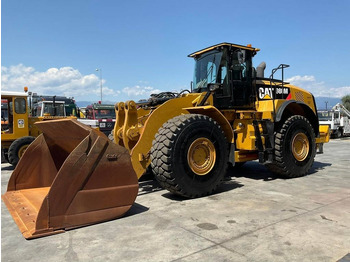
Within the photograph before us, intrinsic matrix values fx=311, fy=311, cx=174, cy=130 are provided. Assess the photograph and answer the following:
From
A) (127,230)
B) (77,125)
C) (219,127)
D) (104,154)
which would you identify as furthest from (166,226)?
(219,127)

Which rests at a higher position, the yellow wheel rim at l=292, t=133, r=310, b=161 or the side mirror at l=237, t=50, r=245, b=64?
the side mirror at l=237, t=50, r=245, b=64

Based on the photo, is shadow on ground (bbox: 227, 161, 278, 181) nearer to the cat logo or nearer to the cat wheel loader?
the cat wheel loader

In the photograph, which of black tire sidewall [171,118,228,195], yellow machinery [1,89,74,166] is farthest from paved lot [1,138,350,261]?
yellow machinery [1,89,74,166]

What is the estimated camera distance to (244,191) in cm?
582

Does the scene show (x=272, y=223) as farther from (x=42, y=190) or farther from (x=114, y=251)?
(x=42, y=190)

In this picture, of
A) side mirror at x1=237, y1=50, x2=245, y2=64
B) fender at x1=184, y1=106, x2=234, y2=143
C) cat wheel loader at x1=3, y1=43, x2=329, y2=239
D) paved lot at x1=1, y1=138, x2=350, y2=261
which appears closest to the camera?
paved lot at x1=1, y1=138, x2=350, y2=261

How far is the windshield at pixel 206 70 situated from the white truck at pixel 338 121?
60.6 ft

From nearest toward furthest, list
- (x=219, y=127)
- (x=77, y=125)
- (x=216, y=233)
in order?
(x=216, y=233) < (x=77, y=125) < (x=219, y=127)

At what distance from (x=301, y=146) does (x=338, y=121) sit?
1786cm

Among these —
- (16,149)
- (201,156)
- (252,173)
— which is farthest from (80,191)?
(16,149)

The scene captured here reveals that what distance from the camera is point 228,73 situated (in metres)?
6.54

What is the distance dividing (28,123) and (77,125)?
21.9ft

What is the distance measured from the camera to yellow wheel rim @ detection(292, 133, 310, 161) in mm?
7184

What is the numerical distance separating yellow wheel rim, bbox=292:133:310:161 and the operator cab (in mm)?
1358
